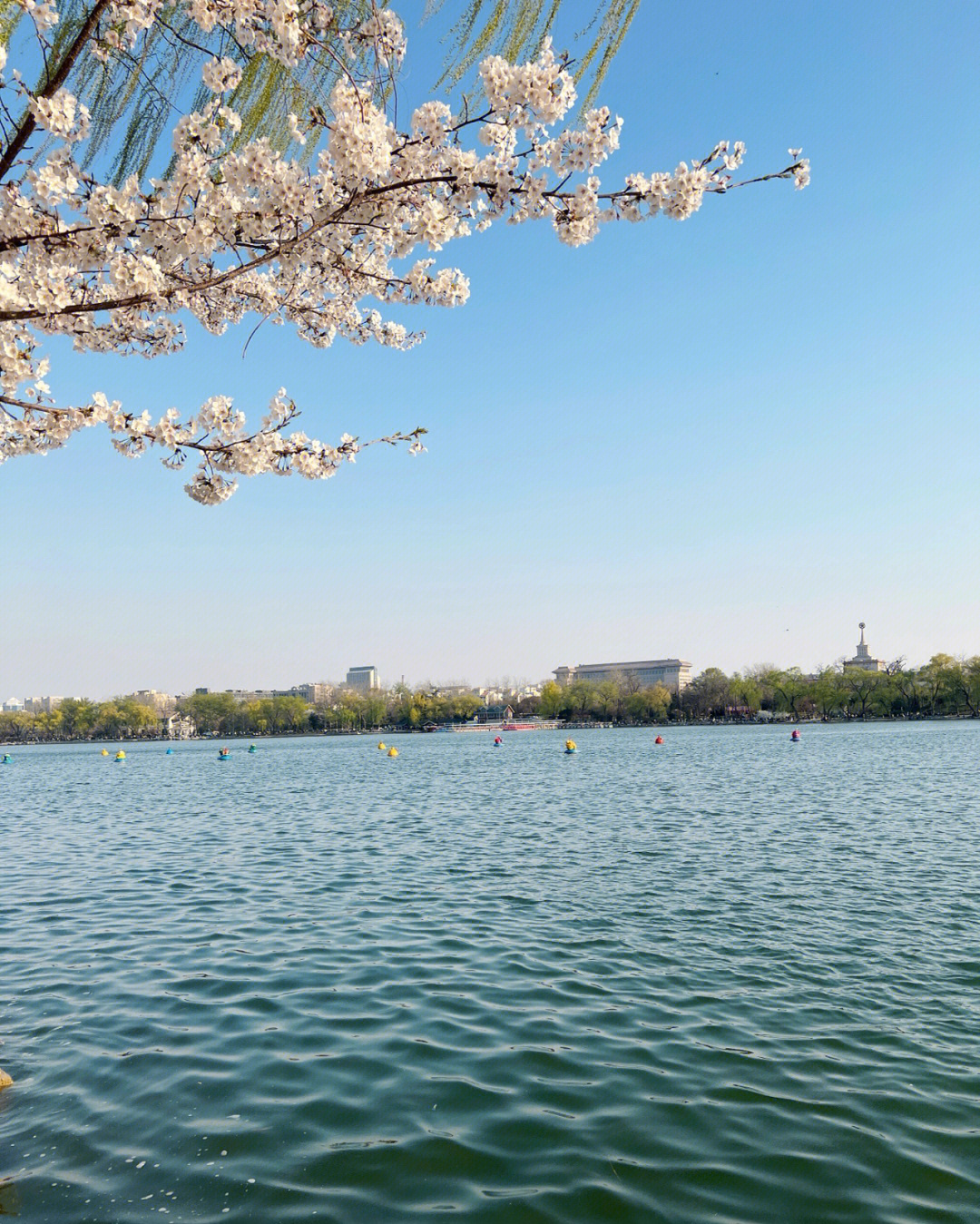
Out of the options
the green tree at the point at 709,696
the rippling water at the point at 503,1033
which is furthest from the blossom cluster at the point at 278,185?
the green tree at the point at 709,696

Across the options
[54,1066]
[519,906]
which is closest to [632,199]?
[54,1066]

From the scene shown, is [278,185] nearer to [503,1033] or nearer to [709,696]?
[503,1033]

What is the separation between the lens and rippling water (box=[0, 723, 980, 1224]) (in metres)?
5.90

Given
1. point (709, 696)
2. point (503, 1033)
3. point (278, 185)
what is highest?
point (278, 185)

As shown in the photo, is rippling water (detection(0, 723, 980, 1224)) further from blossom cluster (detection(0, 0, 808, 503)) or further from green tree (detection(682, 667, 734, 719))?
green tree (detection(682, 667, 734, 719))

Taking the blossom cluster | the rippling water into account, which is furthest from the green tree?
the blossom cluster

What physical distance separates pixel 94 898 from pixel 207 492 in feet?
37.0

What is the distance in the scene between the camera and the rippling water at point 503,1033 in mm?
5898

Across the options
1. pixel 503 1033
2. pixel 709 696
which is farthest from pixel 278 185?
pixel 709 696

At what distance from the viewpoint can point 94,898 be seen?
1638cm

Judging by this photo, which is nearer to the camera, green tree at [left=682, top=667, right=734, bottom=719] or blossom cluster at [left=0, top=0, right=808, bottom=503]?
blossom cluster at [left=0, top=0, right=808, bottom=503]

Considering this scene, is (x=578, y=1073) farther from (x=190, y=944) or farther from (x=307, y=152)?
(x=307, y=152)

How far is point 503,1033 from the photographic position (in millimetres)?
8727

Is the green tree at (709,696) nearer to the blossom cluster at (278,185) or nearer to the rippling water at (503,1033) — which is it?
the rippling water at (503,1033)
